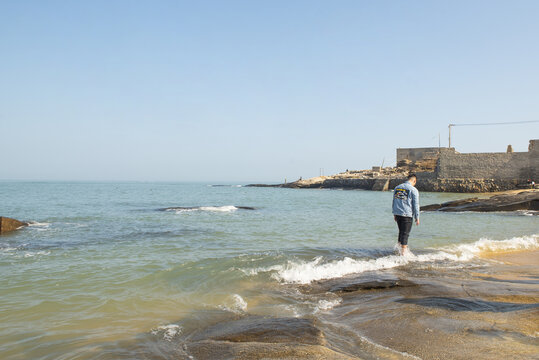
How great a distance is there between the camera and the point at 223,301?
17.3 feet

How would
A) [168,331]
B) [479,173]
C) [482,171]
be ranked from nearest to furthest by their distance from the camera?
[168,331], [482,171], [479,173]

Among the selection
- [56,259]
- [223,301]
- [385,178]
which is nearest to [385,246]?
[223,301]

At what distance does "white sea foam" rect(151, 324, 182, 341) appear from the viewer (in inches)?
155

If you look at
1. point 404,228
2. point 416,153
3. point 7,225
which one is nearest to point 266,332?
point 404,228

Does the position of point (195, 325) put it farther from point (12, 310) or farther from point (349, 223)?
point (349, 223)

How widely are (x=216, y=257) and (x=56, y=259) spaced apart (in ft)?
11.3

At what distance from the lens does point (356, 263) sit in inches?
293

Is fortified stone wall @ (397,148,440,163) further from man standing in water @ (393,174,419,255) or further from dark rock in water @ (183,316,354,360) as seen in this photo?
dark rock in water @ (183,316,354,360)

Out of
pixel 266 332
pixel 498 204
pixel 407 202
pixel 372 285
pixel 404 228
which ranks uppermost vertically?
pixel 407 202

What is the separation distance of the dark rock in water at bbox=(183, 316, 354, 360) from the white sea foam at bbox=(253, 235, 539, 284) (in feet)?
8.15

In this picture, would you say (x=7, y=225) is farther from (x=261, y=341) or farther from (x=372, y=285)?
(x=261, y=341)

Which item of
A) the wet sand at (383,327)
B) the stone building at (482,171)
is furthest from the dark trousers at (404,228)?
the stone building at (482,171)

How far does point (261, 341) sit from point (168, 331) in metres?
1.26

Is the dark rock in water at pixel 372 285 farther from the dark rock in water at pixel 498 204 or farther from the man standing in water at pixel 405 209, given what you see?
the dark rock in water at pixel 498 204
